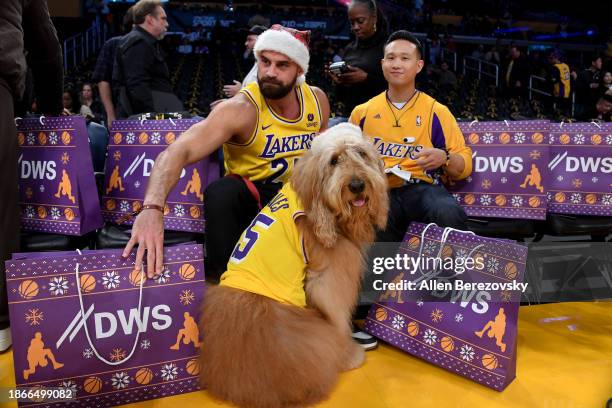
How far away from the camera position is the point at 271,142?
94.9 inches

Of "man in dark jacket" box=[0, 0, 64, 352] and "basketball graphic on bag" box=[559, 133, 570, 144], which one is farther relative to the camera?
"basketball graphic on bag" box=[559, 133, 570, 144]

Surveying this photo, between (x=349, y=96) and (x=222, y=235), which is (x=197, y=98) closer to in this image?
(x=349, y=96)

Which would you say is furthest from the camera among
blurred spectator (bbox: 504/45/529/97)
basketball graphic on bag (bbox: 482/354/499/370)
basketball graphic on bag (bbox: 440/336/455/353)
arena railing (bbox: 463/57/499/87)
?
arena railing (bbox: 463/57/499/87)

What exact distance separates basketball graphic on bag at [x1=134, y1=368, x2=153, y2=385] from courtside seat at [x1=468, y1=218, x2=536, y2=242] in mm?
1846

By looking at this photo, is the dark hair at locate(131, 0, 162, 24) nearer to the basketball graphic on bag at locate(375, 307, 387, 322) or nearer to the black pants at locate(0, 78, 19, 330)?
the black pants at locate(0, 78, 19, 330)

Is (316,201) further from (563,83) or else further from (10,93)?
(563,83)

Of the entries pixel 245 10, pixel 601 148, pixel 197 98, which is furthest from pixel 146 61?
pixel 245 10

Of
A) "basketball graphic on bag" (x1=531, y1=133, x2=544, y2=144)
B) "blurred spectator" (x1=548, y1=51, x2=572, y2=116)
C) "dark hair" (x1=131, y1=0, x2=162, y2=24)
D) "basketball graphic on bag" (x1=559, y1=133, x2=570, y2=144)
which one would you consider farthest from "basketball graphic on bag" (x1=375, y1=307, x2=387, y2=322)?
"blurred spectator" (x1=548, y1=51, x2=572, y2=116)

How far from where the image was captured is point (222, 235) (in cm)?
227

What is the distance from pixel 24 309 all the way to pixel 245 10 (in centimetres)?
1784

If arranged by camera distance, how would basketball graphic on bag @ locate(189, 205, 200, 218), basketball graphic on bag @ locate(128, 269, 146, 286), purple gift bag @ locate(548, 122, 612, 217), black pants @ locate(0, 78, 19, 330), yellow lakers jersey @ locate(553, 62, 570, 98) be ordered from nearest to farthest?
basketball graphic on bag @ locate(128, 269, 146, 286) < black pants @ locate(0, 78, 19, 330) < basketball graphic on bag @ locate(189, 205, 200, 218) < purple gift bag @ locate(548, 122, 612, 217) < yellow lakers jersey @ locate(553, 62, 570, 98)


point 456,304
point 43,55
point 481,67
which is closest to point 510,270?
point 456,304

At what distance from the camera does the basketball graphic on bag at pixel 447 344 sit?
211 centimetres

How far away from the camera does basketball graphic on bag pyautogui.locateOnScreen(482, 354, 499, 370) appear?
78.4 inches
